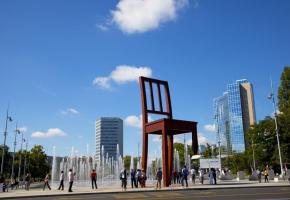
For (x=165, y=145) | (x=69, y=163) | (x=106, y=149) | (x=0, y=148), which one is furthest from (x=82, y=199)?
(x=106, y=149)

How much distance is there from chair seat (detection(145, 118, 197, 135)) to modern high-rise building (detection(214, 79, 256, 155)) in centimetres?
11110

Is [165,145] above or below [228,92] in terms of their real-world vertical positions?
below

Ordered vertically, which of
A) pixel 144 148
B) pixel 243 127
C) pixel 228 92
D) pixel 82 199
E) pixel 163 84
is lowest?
pixel 82 199

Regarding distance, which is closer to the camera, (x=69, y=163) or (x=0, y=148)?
(x=69, y=163)

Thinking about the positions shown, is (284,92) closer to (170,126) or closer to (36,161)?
(170,126)

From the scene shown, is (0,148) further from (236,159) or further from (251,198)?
(251,198)

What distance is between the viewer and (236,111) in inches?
5330

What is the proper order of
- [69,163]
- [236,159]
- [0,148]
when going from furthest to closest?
[236,159] → [0,148] → [69,163]

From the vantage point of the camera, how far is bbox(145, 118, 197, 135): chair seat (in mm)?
21172

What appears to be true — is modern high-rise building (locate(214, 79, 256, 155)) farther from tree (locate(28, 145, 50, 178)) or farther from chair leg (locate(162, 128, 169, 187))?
chair leg (locate(162, 128, 169, 187))

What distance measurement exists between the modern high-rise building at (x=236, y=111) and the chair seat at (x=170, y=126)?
364 feet

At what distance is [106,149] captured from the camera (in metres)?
199

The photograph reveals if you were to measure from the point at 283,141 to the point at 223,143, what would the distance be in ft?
305

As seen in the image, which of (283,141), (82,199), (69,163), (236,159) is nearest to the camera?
(82,199)
